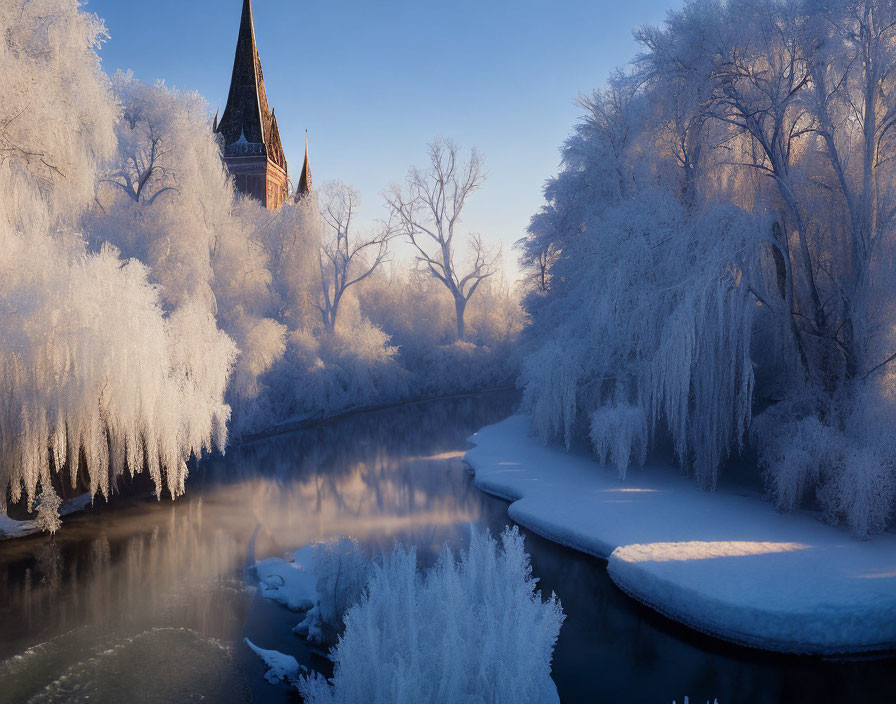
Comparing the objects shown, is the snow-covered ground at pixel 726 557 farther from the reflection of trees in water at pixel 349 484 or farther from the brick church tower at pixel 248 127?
the brick church tower at pixel 248 127

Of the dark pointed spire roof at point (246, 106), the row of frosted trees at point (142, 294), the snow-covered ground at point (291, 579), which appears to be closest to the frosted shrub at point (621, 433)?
the snow-covered ground at point (291, 579)

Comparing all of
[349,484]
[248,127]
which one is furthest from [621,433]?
[248,127]

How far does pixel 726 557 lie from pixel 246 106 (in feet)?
120

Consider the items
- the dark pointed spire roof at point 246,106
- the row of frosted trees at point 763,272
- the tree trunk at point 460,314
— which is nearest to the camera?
the row of frosted trees at point 763,272

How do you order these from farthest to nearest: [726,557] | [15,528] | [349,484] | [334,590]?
[349,484] → [15,528] → [726,557] → [334,590]

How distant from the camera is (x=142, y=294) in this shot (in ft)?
34.0

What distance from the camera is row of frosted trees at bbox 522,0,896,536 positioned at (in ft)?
31.8

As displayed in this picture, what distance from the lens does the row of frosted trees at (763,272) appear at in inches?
382

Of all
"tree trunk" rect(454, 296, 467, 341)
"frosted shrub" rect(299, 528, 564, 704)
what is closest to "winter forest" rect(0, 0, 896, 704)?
"frosted shrub" rect(299, 528, 564, 704)

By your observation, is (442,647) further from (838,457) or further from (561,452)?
(561,452)

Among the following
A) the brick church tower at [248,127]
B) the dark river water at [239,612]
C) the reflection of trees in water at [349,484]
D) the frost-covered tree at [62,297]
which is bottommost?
the dark river water at [239,612]

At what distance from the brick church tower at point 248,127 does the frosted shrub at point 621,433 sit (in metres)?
28.4

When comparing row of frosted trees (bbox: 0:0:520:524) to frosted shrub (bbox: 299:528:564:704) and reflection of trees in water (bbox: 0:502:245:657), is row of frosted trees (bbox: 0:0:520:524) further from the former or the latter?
frosted shrub (bbox: 299:528:564:704)

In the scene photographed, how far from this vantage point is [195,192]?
1825 cm
